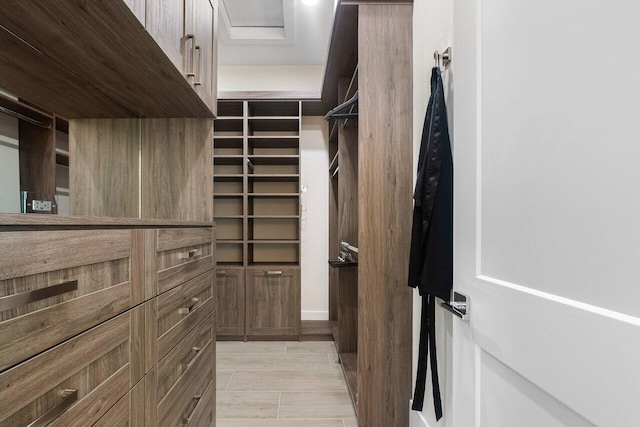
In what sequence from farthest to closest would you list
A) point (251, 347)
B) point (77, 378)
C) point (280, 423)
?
Result: 1. point (251, 347)
2. point (280, 423)
3. point (77, 378)

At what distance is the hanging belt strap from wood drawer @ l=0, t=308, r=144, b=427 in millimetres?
1044

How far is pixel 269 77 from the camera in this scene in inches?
144

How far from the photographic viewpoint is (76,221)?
69 cm

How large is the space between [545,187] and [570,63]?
20cm

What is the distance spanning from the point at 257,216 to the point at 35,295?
263 cm

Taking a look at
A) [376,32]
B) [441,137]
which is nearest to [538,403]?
[441,137]

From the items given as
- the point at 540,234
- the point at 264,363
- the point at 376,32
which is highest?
the point at 376,32

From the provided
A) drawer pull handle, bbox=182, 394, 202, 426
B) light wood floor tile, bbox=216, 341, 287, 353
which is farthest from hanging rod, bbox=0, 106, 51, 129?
light wood floor tile, bbox=216, 341, 287, 353

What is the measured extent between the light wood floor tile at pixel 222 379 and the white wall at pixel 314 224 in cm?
125

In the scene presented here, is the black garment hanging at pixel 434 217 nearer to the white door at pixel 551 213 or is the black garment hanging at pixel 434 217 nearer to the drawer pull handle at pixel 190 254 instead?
the white door at pixel 551 213

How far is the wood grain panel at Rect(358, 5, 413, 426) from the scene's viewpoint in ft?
5.75

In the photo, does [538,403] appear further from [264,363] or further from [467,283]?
[264,363]

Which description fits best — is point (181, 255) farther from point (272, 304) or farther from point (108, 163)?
point (272, 304)

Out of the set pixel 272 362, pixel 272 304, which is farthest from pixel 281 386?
pixel 272 304
